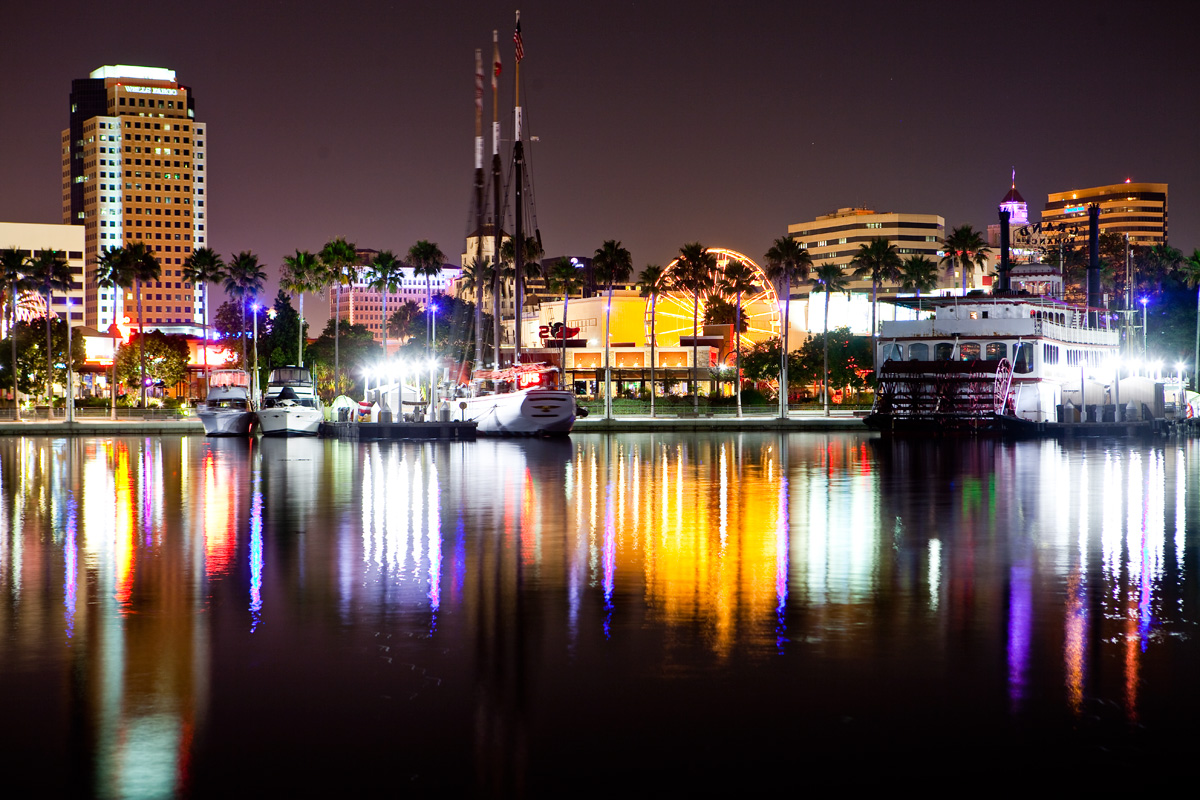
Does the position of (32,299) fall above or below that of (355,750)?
above

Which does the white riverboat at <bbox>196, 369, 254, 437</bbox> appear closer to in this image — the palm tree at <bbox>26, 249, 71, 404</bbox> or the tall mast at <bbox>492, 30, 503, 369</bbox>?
the tall mast at <bbox>492, 30, 503, 369</bbox>

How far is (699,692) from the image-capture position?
934 cm

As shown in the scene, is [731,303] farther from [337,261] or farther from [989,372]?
[989,372]

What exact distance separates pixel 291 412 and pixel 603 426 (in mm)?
18814

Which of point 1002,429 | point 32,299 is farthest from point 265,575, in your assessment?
point 32,299

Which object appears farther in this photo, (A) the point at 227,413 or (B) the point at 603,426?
(B) the point at 603,426

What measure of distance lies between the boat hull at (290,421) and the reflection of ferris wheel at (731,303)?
183 feet

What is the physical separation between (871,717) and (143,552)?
1255 centimetres

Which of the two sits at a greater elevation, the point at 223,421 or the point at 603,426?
the point at 223,421

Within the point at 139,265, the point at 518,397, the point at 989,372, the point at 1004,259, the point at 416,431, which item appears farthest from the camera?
the point at 139,265

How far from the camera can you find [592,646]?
11.0 meters

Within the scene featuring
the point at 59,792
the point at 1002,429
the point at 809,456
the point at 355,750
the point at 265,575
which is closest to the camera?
the point at 59,792

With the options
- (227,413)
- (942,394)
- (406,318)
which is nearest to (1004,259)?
(942,394)

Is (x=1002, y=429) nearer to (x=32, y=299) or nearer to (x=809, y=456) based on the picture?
(x=809, y=456)
